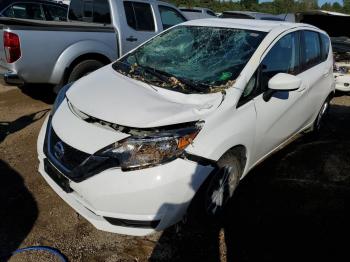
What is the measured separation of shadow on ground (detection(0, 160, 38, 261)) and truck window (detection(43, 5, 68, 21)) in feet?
22.2

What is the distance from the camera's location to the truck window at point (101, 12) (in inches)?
264

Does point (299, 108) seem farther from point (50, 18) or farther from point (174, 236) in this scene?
point (50, 18)

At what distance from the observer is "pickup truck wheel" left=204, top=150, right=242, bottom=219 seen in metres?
3.06

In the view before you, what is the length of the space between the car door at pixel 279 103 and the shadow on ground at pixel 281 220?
1.35 feet

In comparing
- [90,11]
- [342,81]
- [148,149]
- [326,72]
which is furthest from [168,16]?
[148,149]

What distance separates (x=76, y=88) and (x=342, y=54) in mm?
7161

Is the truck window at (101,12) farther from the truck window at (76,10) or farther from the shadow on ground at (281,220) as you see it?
the shadow on ground at (281,220)

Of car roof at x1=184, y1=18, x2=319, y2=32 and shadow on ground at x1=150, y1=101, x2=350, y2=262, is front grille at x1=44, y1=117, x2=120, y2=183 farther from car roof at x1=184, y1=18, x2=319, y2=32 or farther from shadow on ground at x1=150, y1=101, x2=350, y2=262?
car roof at x1=184, y1=18, x2=319, y2=32

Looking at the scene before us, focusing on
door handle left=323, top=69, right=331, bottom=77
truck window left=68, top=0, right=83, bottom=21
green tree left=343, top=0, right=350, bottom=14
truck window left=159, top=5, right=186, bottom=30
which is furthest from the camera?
green tree left=343, top=0, right=350, bottom=14

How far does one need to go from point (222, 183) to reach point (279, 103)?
111 centimetres

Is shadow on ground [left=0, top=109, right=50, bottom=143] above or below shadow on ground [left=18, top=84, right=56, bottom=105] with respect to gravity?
above

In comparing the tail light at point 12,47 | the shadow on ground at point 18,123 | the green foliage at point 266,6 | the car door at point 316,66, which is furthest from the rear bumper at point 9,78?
the green foliage at point 266,6

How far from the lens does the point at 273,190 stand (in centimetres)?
395

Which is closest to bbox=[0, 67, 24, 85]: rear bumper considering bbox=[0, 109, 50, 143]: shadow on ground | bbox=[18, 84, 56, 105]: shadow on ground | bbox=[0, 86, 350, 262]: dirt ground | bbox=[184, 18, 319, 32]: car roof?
bbox=[0, 109, 50, 143]: shadow on ground
